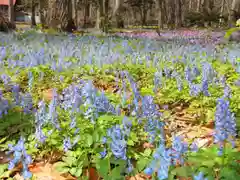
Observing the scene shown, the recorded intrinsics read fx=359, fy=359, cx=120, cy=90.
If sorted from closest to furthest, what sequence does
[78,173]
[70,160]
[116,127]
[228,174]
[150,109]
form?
[228,174], [116,127], [78,173], [70,160], [150,109]

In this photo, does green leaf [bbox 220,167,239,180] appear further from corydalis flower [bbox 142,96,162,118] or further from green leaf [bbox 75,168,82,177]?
green leaf [bbox 75,168,82,177]

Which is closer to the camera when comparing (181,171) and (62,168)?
(181,171)

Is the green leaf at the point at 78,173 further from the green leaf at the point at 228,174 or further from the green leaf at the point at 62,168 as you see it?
the green leaf at the point at 228,174

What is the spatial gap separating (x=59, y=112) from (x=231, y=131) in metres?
1.70

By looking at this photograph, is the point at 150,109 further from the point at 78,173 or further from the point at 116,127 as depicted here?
the point at 78,173

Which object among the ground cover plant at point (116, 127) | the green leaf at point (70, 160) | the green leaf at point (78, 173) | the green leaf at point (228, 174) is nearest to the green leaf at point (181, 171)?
the ground cover plant at point (116, 127)

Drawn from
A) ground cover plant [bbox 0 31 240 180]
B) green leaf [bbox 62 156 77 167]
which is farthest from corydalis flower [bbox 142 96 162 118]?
green leaf [bbox 62 156 77 167]

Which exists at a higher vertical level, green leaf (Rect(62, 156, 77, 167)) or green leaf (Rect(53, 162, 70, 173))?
green leaf (Rect(62, 156, 77, 167))

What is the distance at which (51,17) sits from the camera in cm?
1334

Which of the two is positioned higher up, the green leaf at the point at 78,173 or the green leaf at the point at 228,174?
the green leaf at the point at 228,174

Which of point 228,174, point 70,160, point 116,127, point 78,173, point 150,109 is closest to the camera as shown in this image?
point 228,174

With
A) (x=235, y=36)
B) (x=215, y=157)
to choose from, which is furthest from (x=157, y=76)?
(x=235, y=36)

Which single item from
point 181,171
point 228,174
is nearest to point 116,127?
point 181,171

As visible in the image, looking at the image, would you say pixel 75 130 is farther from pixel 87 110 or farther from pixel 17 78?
pixel 17 78
